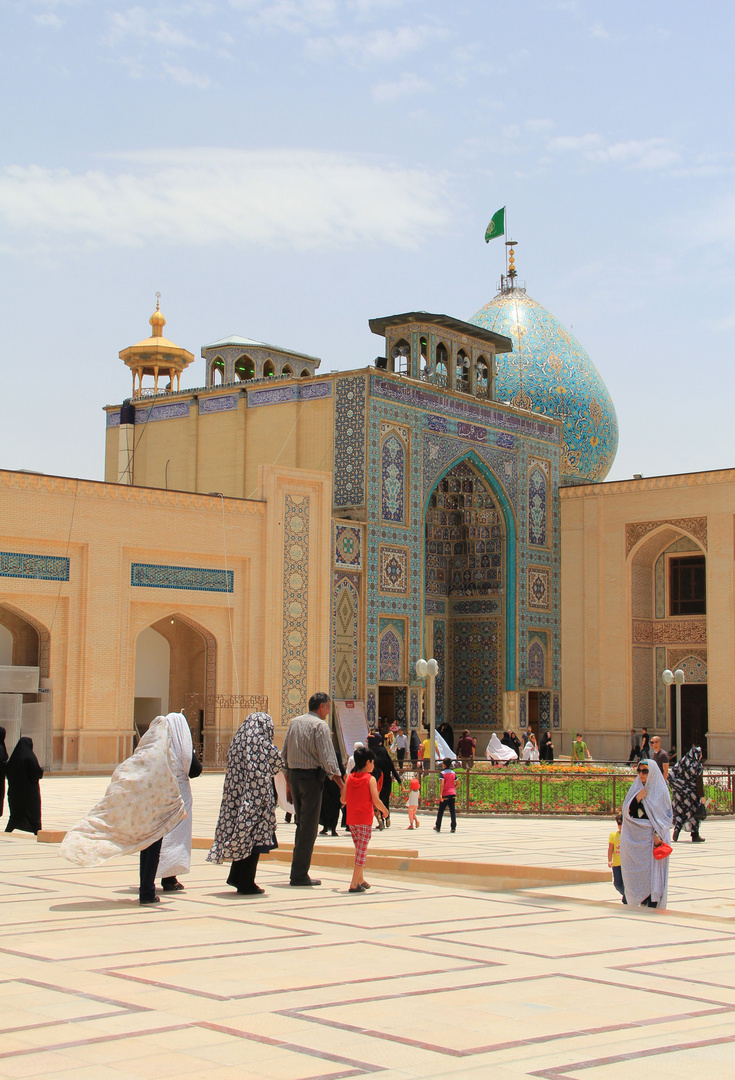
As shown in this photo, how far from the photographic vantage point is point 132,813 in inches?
278

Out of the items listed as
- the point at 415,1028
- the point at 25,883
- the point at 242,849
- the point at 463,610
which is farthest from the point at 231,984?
the point at 463,610

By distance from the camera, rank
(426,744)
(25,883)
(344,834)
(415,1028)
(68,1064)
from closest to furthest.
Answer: (68,1064) < (415,1028) < (25,883) < (344,834) < (426,744)

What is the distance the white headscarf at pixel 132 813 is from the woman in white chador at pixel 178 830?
0.08m

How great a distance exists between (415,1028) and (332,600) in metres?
19.0

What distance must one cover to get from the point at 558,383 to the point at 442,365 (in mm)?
4839

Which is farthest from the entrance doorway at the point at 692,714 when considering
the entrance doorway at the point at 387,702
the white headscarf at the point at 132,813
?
the white headscarf at the point at 132,813

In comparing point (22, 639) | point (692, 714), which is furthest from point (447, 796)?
point (692, 714)

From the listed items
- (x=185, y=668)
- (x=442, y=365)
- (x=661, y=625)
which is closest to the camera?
(x=185, y=668)

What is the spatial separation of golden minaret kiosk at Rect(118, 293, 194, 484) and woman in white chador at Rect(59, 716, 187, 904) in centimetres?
2033

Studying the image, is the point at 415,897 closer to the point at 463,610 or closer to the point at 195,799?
the point at 195,799

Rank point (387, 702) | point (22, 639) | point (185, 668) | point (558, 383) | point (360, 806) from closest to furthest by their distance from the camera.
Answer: point (360, 806)
point (22, 639)
point (185, 668)
point (387, 702)
point (558, 383)

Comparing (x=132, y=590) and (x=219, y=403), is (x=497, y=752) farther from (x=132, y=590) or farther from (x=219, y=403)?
(x=219, y=403)

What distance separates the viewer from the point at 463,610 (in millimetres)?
27859

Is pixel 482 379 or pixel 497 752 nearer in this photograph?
pixel 497 752
